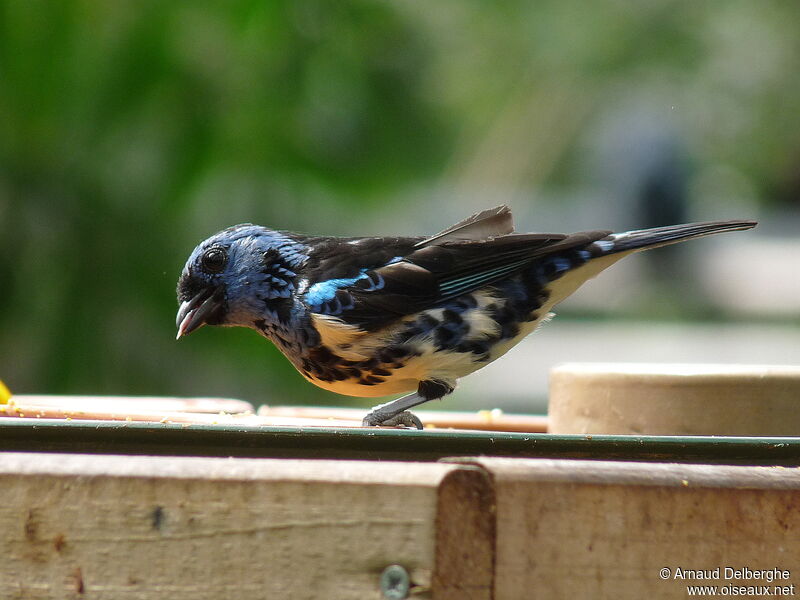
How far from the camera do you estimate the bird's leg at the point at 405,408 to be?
3543mm

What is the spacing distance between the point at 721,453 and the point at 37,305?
4.96 m

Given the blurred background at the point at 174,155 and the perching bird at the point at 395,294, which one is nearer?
the perching bird at the point at 395,294

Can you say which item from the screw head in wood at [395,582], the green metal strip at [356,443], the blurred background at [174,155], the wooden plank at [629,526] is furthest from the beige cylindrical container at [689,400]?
the blurred background at [174,155]

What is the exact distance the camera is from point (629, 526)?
1.90 m

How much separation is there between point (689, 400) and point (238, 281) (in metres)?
1.57

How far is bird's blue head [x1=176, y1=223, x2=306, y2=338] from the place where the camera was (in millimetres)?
3811

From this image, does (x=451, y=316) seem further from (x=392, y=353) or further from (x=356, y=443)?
(x=356, y=443)

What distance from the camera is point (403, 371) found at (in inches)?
144

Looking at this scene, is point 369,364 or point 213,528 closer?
point 213,528

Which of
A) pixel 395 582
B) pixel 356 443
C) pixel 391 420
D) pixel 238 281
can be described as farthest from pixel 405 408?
pixel 395 582

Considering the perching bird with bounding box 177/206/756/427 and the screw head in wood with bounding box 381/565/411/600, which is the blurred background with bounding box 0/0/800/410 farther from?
the screw head in wood with bounding box 381/565/411/600

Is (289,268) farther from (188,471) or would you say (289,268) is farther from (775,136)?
(775,136)

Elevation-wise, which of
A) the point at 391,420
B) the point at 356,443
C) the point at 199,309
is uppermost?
the point at 199,309

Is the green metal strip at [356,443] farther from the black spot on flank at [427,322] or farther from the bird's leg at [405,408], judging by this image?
the black spot on flank at [427,322]
